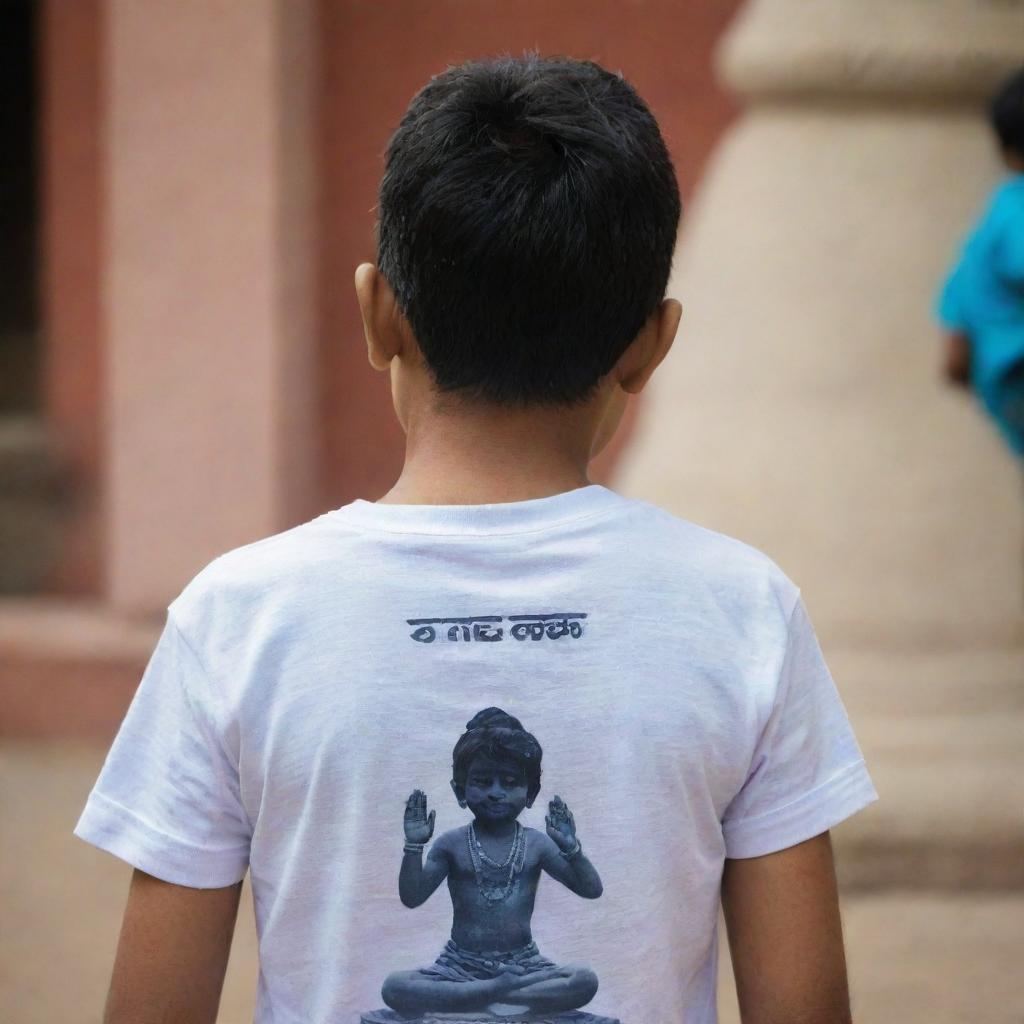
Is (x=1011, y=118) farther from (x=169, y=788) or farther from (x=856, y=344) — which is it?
(x=169, y=788)

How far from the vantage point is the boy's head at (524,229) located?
45.1 inches

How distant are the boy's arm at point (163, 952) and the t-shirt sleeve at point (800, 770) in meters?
0.39

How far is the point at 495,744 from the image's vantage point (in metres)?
1.11

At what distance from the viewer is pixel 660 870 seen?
114cm

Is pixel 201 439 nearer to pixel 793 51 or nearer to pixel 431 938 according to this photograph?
pixel 793 51

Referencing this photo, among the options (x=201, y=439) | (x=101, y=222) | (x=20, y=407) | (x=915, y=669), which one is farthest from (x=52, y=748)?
(x=20, y=407)

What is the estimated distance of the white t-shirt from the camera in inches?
43.9

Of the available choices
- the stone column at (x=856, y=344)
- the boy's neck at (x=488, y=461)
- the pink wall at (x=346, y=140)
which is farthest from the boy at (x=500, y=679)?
the pink wall at (x=346, y=140)

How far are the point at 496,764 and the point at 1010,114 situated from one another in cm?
251

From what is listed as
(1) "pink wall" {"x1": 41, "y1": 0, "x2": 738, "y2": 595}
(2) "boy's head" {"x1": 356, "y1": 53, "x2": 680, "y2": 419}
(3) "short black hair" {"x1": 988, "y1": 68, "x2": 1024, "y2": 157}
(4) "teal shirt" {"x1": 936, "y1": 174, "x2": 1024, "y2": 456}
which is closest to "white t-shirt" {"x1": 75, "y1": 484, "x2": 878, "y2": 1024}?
(2) "boy's head" {"x1": 356, "y1": 53, "x2": 680, "y2": 419}

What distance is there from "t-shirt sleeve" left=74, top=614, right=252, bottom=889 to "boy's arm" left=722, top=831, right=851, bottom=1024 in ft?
1.25

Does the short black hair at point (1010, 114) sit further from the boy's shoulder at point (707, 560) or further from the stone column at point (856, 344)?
the boy's shoulder at point (707, 560)

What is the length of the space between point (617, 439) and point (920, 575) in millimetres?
1429

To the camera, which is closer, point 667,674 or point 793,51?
point 667,674
